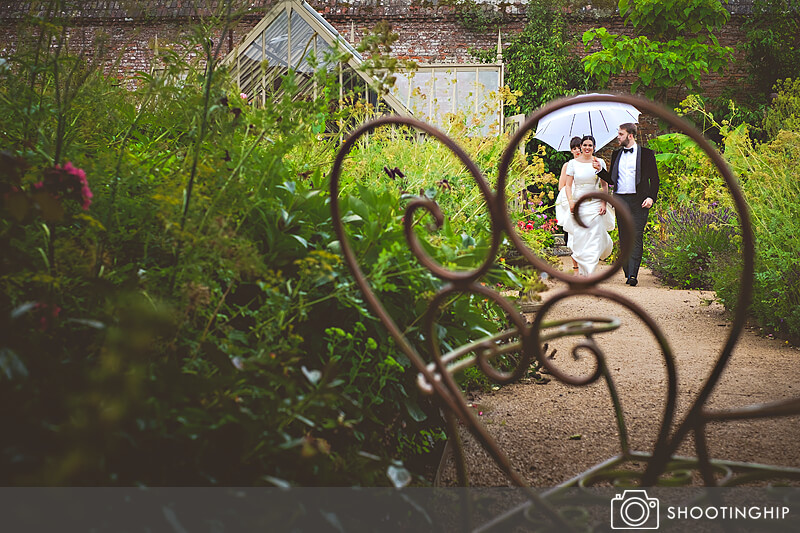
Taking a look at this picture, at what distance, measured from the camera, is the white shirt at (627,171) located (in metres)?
6.75

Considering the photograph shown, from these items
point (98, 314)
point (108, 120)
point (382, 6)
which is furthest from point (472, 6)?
point (98, 314)

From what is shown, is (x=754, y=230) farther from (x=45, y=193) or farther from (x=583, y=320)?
(x=45, y=193)

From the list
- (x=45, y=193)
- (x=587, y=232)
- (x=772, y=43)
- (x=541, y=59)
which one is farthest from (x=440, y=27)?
(x=45, y=193)

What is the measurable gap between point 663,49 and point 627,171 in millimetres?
Answer: 6498

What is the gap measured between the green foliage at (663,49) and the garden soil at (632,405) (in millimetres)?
8295

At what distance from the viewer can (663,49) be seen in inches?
469

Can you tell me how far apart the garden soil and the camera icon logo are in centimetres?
67

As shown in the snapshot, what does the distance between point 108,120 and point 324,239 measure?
113 centimetres

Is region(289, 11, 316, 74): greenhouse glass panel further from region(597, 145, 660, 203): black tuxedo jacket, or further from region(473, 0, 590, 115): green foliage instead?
region(473, 0, 590, 115): green foliage

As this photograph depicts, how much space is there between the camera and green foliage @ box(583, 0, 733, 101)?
11.5 meters

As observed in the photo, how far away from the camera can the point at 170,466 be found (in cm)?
93

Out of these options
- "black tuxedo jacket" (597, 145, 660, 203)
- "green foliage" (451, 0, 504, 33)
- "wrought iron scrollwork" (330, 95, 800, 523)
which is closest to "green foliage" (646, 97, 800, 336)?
"black tuxedo jacket" (597, 145, 660, 203)

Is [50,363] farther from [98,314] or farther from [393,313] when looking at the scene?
[393,313]

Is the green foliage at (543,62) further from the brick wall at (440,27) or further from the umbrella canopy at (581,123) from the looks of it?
the umbrella canopy at (581,123)
